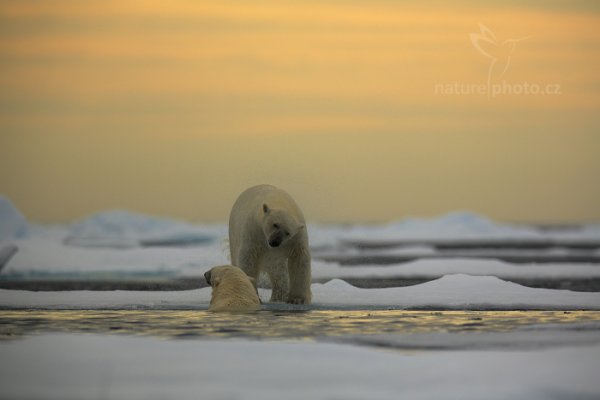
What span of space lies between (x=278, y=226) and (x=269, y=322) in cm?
204

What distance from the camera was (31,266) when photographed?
69.1 ft

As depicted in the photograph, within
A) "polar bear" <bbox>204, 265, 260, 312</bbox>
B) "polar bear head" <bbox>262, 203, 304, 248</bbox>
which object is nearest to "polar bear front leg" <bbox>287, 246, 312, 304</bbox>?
"polar bear head" <bbox>262, 203, 304, 248</bbox>

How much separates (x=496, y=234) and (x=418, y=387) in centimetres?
3917

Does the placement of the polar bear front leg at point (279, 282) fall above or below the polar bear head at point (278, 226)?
below

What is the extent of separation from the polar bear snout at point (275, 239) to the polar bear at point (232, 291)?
44 cm

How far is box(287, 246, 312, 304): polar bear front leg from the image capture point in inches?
443

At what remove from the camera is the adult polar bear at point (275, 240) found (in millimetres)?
10828

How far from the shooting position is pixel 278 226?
35.5 ft

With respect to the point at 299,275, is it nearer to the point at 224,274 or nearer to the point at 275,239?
the point at 275,239

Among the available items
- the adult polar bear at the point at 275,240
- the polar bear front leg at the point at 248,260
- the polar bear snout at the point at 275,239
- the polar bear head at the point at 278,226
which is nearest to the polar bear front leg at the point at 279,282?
the adult polar bear at the point at 275,240

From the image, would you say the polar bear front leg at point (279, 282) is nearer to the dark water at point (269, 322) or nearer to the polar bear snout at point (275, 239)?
the polar bear snout at point (275, 239)

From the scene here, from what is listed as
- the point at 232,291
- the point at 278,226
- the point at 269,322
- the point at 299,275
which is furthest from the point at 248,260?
the point at 269,322

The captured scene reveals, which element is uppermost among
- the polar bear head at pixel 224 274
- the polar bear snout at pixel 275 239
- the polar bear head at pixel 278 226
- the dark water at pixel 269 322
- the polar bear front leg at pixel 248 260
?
the polar bear head at pixel 278 226

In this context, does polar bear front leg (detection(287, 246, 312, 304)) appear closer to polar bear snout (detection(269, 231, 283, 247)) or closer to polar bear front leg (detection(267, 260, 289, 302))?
polar bear snout (detection(269, 231, 283, 247))
